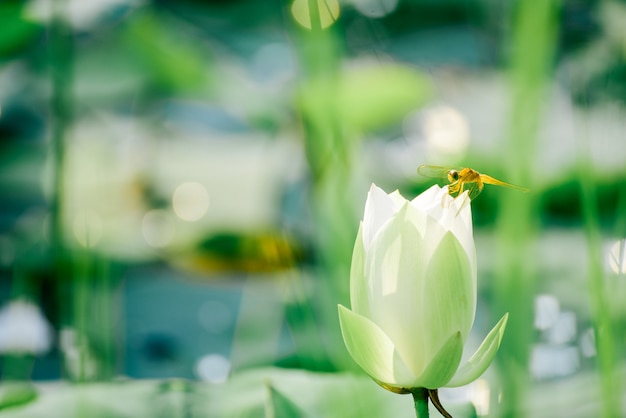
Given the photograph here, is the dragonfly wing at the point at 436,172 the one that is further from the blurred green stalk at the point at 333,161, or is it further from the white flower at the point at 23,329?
the white flower at the point at 23,329

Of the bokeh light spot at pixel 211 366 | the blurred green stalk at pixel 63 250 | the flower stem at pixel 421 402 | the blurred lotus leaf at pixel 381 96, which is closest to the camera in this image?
the flower stem at pixel 421 402

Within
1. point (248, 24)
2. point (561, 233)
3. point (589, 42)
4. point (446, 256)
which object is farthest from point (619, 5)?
point (446, 256)

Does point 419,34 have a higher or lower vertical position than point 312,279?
higher

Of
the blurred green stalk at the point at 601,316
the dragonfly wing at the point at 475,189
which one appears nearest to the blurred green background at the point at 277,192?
the blurred green stalk at the point at 601,316

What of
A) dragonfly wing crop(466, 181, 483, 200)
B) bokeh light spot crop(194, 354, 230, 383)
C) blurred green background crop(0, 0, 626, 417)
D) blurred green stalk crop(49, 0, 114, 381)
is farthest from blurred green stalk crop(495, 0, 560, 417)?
bokeh light spot crop(194, 354, 230, 383)

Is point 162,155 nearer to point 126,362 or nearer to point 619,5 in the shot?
point 126,362
